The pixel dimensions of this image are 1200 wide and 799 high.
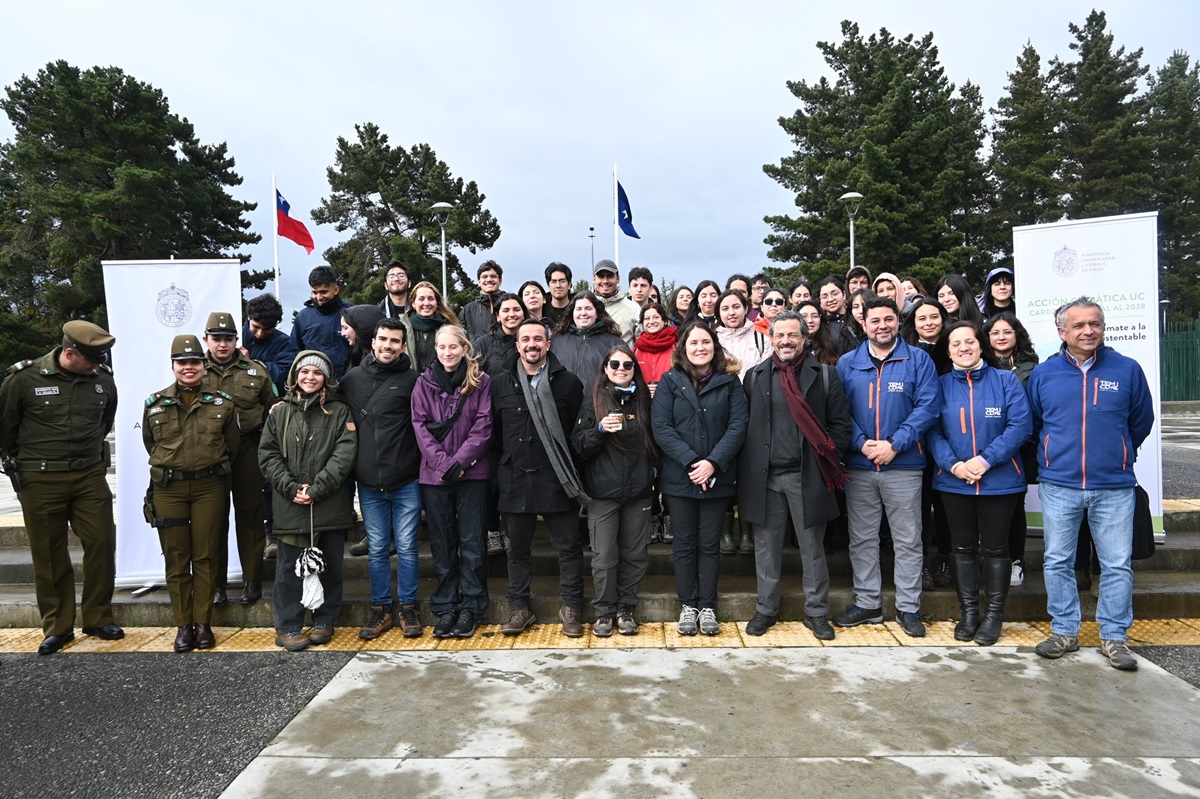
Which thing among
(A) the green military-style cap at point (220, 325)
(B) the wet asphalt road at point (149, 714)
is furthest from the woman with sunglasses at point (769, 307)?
(A) the green military-style cap at point (220, 325)

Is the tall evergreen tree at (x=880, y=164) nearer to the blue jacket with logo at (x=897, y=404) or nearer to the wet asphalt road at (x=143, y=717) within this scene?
the blue jacket with logo at (x=897, y=404)

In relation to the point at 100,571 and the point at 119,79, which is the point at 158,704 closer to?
the point at 100,571

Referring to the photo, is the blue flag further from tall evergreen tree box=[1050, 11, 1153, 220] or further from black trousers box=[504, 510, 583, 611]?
tall evergreen tree box=[1050, 11, 1153, 220]

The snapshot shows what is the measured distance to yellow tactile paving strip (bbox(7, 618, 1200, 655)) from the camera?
448 centimetres

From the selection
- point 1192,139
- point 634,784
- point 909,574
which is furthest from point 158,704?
point 1192,139

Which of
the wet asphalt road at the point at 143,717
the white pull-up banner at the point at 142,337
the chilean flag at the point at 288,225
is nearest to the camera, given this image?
the wet asphalt road at the point at 143,717

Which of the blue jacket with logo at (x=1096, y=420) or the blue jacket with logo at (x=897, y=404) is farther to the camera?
the blue jacket with logo at (x=897, y=404)

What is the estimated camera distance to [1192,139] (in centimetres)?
3328

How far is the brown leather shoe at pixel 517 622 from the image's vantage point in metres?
4.76

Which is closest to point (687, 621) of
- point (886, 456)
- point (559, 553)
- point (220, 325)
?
point (559, 553)

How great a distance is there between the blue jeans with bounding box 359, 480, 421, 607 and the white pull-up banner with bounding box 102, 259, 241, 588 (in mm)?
1428

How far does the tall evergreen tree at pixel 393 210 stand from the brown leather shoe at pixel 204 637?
2737 centimetres

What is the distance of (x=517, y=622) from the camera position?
4.76 m

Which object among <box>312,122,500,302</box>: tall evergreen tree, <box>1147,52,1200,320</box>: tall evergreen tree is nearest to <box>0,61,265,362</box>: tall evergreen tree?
<box>312,122,500,302</box>: tall evergreen tree
